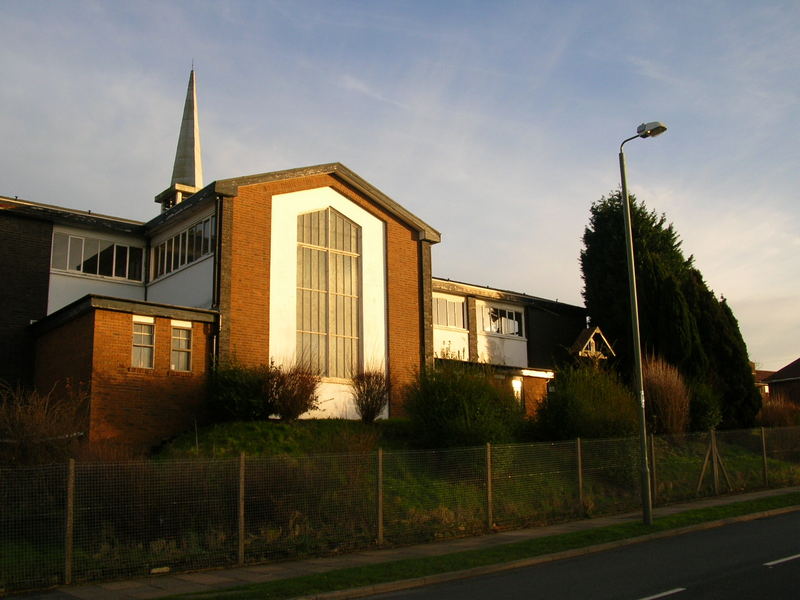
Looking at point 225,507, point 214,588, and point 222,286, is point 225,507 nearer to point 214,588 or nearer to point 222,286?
point 214,588

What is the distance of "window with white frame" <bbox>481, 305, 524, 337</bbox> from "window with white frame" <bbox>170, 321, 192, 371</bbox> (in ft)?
59.9

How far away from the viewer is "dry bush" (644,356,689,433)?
1030 inches

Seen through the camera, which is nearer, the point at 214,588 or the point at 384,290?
the point at 214,588

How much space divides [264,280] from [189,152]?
20789mm

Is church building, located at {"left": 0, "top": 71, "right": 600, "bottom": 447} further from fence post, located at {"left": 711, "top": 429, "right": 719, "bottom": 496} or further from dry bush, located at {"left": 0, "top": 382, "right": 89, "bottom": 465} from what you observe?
fence post, located at {"left": 711, "top": 429, "right": 719, "bottom": 496}

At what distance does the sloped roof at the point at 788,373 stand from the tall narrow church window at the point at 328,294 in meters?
42.5

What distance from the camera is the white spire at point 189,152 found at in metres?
41.8

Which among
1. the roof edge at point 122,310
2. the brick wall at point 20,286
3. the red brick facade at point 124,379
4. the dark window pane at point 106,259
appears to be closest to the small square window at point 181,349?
the red brick facade at point 124,379

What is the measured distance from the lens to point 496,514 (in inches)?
665

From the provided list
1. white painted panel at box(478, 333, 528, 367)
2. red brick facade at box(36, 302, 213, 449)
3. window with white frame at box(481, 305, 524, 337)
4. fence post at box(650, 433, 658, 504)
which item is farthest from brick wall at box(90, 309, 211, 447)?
window with white frame at box(481, 305, 524, 337)

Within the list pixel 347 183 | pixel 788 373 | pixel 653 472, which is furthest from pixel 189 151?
pixel 788 373

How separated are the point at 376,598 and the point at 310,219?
17314mm

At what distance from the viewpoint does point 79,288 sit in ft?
86.4

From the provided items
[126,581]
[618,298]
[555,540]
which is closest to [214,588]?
[126,581]
